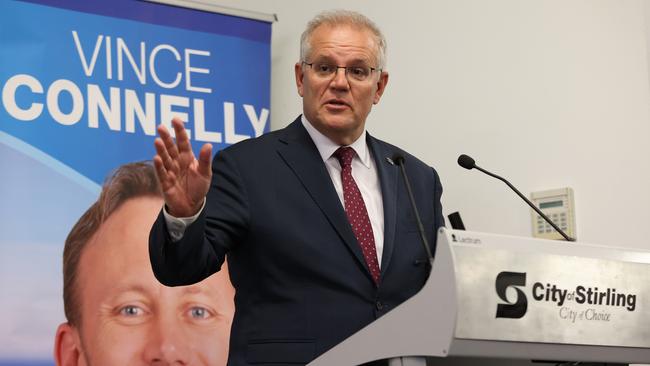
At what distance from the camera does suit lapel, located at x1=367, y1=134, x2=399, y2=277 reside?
2463mm

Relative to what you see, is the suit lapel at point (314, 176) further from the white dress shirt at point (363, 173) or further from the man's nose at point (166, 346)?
the man's nose at point (166, 346)

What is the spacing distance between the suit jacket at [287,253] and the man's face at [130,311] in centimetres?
143

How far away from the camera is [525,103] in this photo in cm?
401

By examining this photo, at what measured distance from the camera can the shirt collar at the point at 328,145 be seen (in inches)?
105

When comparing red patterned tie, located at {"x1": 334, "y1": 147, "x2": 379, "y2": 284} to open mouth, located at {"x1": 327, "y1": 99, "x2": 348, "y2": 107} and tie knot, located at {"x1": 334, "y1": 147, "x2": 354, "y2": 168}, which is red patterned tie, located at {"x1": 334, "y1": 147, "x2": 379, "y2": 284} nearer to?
tie knot, located at {"x1": 334, "y1": 147, "x2": 354, "y2": 168}

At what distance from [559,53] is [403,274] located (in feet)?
5.89

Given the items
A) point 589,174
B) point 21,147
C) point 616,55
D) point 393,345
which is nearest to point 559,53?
point 616,55

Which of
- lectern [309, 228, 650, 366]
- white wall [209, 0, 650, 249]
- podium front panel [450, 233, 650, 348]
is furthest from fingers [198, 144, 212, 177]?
white wall [209, 0, 650, 249]

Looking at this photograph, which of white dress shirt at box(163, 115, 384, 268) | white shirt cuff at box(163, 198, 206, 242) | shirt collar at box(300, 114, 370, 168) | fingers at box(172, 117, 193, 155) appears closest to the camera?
fingers at box(172, 117, 193, 155)

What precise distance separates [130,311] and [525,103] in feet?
5.84

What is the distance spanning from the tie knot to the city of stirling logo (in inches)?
37.9

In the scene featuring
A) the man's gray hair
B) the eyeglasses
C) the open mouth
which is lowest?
the open mouth

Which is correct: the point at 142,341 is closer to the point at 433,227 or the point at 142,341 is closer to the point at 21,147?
the point at 21,147

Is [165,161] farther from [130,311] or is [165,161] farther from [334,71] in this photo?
[130,311]
